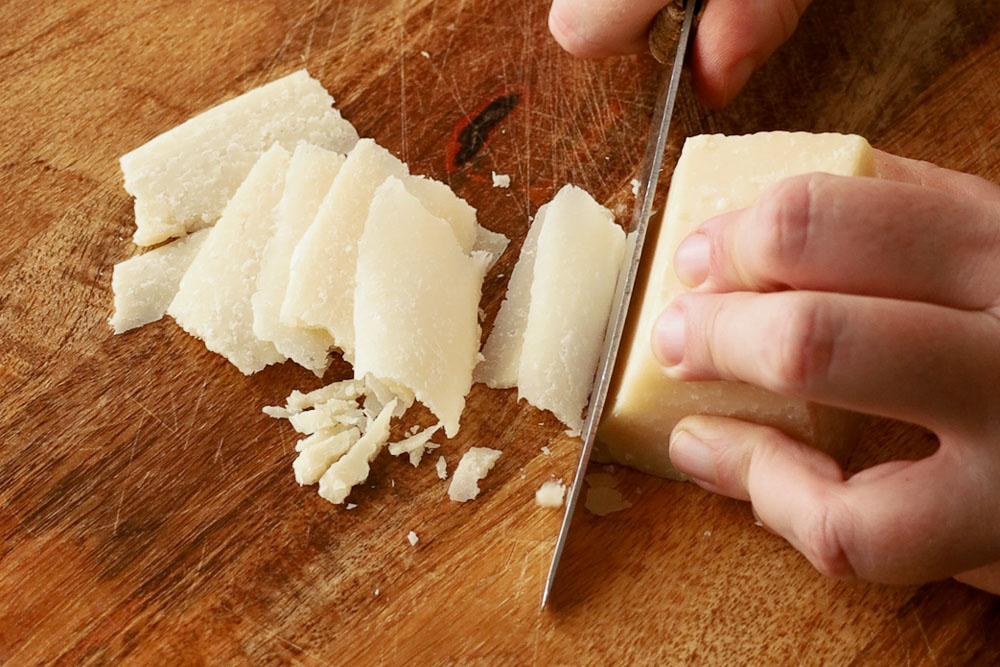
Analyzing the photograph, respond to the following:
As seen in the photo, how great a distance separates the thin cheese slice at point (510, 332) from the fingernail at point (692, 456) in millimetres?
294

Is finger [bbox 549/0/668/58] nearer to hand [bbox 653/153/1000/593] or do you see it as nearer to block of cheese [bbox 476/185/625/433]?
block of cheese [bbox 476/185/625/433]

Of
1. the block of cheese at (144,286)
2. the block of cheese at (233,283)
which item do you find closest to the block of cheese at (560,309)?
the block of cheese at (233,283)

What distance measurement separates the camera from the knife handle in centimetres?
168

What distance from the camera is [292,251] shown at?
166cm

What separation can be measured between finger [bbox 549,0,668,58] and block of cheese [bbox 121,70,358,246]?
0.43 meters

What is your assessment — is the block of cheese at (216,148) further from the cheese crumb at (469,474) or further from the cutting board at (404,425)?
the cheese crumb at (469,474)

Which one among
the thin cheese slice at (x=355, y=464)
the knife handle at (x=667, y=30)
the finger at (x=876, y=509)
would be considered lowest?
the thin cheese slice at (x=355, y=464)

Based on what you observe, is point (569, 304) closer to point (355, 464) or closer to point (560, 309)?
point (560, 309)

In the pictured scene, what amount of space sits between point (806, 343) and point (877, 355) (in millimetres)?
86

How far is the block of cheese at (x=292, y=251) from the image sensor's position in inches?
63.7

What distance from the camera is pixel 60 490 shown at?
159 cm

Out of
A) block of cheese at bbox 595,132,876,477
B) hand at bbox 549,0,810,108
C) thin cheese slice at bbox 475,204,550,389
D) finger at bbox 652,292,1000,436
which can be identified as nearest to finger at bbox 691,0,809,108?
hand at bbox 549,0,810,108

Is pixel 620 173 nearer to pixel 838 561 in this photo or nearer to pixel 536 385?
pixel 536 385

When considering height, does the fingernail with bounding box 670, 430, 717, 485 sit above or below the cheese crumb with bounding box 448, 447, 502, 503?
above
